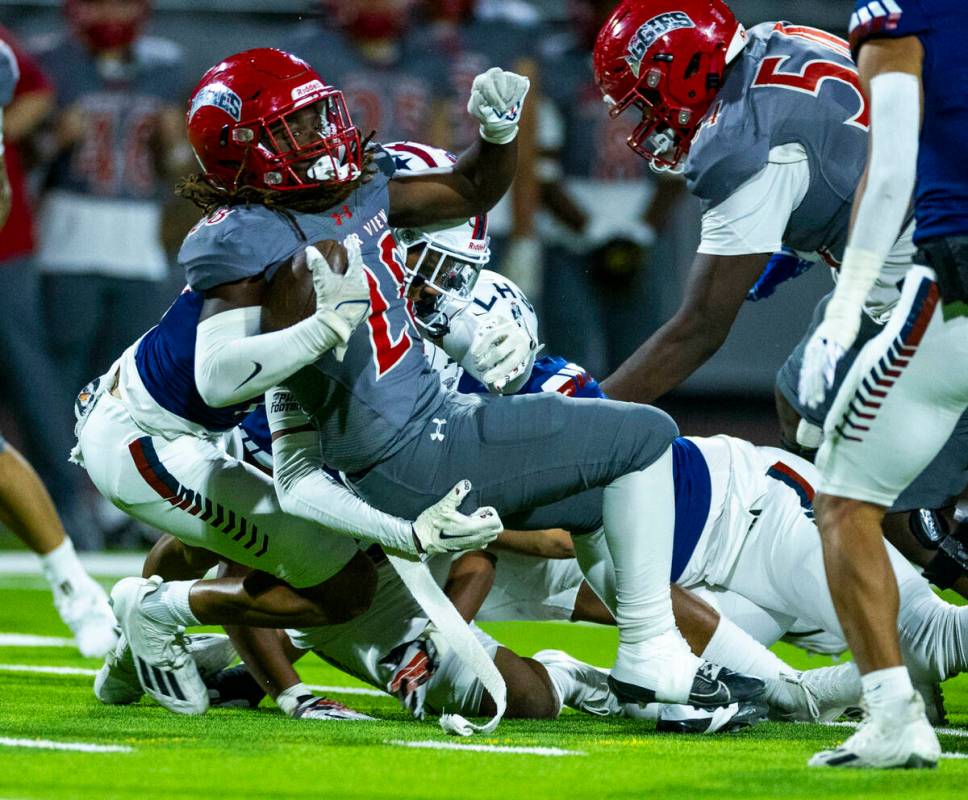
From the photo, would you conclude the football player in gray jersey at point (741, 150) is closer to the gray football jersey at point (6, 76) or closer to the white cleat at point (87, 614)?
the white cleat at point (87, 614)

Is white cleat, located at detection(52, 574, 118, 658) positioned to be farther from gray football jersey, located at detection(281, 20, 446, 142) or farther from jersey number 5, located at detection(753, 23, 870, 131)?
gray football jersey, located at detection(281, 20, 446, 142)

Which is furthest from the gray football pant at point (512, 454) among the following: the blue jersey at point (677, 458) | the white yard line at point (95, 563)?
the white yard line at point (95, 563)

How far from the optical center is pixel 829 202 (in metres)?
4.50

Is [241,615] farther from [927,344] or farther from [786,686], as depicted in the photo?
[927,344]

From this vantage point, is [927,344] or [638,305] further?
[638,305]

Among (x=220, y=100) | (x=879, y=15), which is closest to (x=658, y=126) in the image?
(x=220, y=100)

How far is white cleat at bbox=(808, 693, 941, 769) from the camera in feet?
10.8

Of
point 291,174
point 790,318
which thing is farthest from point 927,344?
point 790,318

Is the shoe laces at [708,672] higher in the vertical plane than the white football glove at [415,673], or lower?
higher

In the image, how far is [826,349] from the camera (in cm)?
322

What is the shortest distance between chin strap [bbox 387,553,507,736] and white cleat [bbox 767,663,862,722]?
775 mm

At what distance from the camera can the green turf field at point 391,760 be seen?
10.2ft

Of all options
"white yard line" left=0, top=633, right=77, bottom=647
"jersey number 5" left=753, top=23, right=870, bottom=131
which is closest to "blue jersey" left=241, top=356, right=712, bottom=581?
"jersey number 5" left=753, top=23, right=870, bottom=131

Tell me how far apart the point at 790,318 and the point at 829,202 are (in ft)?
19.5
